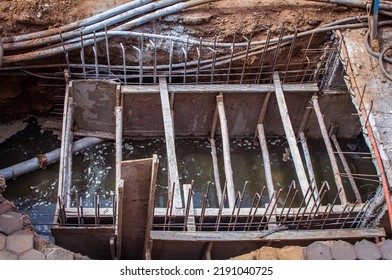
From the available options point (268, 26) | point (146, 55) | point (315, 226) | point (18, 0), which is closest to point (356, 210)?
point (315, 226)

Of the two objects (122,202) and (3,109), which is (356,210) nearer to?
(122,202)

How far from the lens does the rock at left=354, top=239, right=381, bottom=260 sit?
573cm

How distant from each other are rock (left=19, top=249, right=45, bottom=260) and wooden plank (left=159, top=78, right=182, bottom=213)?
176 centimetres

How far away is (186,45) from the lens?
777 centimetres

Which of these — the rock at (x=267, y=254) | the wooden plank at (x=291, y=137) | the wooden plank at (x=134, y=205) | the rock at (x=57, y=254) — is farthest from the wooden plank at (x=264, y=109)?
the rock at (x=57, y=254)

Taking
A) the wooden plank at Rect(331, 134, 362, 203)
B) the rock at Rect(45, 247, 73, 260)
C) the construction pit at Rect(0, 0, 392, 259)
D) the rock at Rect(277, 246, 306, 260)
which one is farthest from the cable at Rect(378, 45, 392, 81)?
the rock at Rect(45, 247, 73, 260)

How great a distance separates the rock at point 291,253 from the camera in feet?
18.7

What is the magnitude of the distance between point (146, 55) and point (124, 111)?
939 mm

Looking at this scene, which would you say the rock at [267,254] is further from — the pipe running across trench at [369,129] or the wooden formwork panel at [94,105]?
the wooden formwork panel at [94,105]

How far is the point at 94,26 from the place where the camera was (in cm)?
751

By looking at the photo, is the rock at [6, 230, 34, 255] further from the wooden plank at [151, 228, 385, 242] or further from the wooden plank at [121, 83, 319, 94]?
the wooden plank at [121, 83, 319, 94]

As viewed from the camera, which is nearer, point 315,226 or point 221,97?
point 315,226

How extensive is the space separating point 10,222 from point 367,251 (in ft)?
12.4

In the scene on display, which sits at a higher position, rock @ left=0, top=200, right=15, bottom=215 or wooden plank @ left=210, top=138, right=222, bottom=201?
wooden plank @ left=210, top=138, right=222, bottom=201
